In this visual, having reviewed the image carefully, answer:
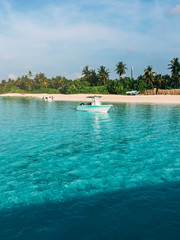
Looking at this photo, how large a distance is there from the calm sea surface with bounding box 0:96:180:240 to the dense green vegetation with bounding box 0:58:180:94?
34.3 m

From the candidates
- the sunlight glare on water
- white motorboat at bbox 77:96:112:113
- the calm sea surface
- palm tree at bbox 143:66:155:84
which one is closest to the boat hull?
white motorboat at bbox 77:96:112:113

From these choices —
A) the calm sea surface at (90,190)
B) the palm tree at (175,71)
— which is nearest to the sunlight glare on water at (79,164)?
the calm sea surface at (90,190)

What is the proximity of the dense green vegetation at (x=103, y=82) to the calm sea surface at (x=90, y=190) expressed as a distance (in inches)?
1351

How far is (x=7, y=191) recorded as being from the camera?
1029 cm

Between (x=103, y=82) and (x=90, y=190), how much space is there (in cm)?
10977

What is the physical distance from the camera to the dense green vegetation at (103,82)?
292 ft

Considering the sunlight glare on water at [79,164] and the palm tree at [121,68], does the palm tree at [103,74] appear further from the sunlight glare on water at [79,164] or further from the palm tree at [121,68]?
the sunlight glare on water at [79,164]

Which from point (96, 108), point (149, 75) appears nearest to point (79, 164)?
point (96, 108)

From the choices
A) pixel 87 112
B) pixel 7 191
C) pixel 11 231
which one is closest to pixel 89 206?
pixel 11 231

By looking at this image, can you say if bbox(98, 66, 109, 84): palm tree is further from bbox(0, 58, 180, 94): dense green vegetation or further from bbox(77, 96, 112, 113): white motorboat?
bbox(77, 96, 112, 113): white motorboat

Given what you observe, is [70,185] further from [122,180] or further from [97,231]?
[97,231]

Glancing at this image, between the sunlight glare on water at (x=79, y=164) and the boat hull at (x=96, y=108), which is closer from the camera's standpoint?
the sunlight glare on water at (x=79, y=164)

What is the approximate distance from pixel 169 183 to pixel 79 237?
5.88 metres

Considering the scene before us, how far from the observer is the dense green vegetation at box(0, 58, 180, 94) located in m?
89.1
